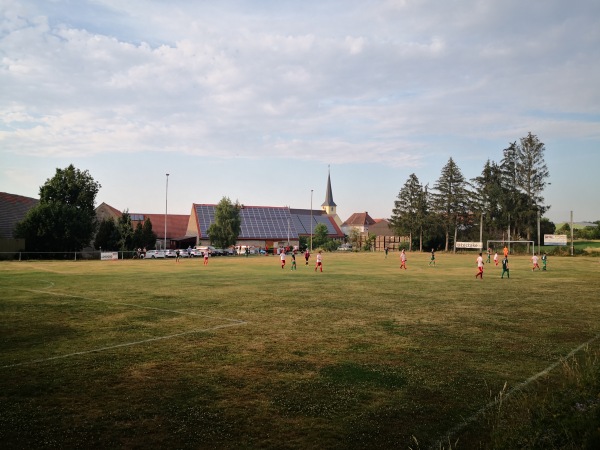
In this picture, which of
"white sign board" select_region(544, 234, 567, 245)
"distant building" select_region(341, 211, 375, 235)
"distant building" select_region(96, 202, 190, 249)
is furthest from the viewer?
"distant building" select_region(341, 211, 375, 235)

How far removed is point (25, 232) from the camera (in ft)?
180

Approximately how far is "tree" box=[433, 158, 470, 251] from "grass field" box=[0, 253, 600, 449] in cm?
7018

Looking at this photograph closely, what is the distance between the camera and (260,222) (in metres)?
102

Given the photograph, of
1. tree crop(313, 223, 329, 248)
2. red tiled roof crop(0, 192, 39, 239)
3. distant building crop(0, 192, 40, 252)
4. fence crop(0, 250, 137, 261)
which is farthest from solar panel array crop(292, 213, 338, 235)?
distant building crop(0, 192, 40, 252)

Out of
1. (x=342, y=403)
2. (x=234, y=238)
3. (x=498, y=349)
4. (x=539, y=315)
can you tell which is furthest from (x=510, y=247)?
(x=342, y=403)

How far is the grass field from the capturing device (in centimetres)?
627

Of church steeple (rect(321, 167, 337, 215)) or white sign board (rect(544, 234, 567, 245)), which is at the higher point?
church steeple (rect(321, 167, 337, 215))

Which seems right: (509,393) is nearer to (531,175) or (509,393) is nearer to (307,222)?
(531,175)

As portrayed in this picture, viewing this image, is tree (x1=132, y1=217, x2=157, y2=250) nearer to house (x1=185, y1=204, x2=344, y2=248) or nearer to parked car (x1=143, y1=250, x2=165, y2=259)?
parked car (x1=143, y1=250, x2=165, y2=259)

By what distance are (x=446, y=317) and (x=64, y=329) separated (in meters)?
12.1

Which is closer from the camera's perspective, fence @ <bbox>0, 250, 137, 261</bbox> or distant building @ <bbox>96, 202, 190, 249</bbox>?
fence @ <bbox>0, 250, 137, 261</bbox>

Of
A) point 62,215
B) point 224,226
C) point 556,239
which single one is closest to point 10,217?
point 62,215

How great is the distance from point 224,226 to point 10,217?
1254 inches

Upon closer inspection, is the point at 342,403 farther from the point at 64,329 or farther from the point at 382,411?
the point at 64,329
